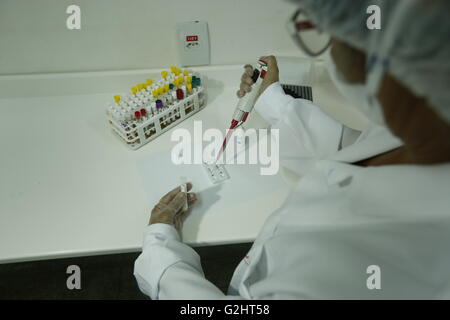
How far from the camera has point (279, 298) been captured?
62cm

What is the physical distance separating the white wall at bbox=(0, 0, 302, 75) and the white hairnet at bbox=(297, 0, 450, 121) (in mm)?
567

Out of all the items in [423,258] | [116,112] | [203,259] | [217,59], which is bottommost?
[203,259]

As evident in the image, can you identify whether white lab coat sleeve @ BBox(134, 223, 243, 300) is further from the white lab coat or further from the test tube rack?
the test tube rack

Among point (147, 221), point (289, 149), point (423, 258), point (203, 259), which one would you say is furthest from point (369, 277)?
point (203, 259)

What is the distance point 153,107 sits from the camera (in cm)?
103

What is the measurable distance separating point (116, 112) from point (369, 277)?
856 mm

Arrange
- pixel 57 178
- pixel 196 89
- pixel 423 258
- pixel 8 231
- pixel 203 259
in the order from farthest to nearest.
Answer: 1. pixel 203 259
2. pixel 196 89
3. pixel 57 178
4. pixel 8 231
5. pixel 423 258

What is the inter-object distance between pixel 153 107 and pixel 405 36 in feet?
2.59

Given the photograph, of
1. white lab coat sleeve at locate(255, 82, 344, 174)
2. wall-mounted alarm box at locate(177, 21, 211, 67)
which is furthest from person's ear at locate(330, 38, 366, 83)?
wall-mounted alarm box at locate(177, 21, 211, 67)

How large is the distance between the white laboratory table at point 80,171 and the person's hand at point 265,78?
0.14m

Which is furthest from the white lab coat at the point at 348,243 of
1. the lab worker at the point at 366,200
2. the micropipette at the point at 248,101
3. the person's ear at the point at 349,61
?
the micropipette at the point at 248,101

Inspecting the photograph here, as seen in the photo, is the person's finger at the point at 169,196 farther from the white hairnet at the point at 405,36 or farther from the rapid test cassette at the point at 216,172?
the white hairnet at the point at 405,36

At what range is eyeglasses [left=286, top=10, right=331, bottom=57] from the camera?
500 mm
